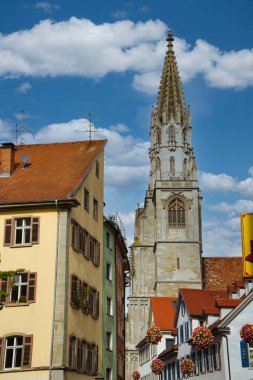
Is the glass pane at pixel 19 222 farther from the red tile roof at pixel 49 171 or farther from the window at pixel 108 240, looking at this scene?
the window at pixel 108 240

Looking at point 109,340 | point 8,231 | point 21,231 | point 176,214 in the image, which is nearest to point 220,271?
point 176,214

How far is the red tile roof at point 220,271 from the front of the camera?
85.8 metres

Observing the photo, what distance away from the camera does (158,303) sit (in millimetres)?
68312

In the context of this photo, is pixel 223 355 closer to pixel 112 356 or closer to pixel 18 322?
pixel 112 356

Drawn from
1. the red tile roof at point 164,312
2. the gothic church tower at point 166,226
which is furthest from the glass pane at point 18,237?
the gothic church tower at point 166,226

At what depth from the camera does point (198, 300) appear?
4625 centimetres

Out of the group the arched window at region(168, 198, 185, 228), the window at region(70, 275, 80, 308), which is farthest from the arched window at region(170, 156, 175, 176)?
the window at region(70, 275, 80, 308)

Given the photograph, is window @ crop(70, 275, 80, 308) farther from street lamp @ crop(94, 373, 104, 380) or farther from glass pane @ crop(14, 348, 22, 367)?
street lamp @ crop(94, 373, 104, 380)

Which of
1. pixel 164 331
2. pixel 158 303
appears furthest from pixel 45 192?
pixel 158 303

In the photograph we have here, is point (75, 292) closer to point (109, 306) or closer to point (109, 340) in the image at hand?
point (109, 306)

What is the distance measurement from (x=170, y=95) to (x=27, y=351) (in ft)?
242

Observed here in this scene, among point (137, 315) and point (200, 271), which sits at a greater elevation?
point (200, 271)

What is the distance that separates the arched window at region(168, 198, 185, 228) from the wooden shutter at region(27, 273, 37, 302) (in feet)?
186

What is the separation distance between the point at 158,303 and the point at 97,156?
36.0m
